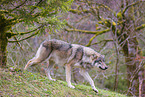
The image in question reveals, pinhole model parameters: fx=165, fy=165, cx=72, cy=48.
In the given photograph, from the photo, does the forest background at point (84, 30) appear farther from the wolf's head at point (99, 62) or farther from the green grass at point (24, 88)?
the wolf's head at point (99, 62)

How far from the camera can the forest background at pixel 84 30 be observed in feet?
18.0

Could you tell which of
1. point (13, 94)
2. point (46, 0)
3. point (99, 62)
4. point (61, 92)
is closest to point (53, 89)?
point (61, 92)

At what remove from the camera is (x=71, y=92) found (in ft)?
20.7

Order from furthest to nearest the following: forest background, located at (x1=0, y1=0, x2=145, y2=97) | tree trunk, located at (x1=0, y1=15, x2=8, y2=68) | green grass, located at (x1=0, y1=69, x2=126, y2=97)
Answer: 1. tree trunk, located at (x1=0, y1=15, x2=8, y2=68)
2. forest background, located at (x1=0, y1=0, x2=145, y2=97)
3. green grass, located at (x1=0, y1=69, x2=126, y2=97)

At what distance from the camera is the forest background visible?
5.48 m

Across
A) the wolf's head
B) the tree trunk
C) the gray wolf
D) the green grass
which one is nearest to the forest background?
the tree trunk

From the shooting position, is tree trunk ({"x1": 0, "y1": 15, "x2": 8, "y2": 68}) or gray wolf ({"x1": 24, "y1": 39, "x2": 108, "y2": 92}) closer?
tree trunk ({"x1": 0, "y1": 15, "x2": 8, "y2": 68})

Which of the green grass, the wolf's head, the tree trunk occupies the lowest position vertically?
the green grass

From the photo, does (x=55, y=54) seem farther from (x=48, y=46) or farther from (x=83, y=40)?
(x=83, y=40)

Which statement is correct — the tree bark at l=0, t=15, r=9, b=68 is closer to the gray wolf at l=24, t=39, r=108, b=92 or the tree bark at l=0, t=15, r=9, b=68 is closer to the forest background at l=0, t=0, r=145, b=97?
the forest background at l=0, t=0, r=145, b=97

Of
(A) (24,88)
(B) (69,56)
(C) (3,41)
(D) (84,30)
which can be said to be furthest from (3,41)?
(D) (84,30)

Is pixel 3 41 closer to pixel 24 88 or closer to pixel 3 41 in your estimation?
pixel 3 41

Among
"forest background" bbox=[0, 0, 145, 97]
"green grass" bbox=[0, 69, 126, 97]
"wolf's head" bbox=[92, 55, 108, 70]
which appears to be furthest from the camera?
"wolf's head" bbox=[92, 55, 108, 70]

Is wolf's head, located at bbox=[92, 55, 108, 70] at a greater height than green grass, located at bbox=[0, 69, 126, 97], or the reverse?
wolf's head, located at bbox=[92, 55, 108, 70]
